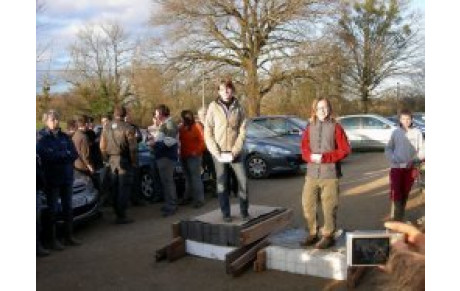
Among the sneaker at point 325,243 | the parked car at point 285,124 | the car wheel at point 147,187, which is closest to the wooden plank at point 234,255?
the sneaker at point 325,243

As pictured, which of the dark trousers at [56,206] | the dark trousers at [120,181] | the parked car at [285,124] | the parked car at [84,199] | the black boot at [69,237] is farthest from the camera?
the parked car at [285,124]

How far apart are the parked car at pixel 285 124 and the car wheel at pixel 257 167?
0.66 meters

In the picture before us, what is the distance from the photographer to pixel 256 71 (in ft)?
23.5

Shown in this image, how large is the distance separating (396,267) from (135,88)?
11.9ft

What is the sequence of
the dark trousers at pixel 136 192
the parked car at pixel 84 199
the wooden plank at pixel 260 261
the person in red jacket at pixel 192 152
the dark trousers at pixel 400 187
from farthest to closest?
1. the dark trousers at pixel 136 192
2. the person in red jacket at pixel 192 152
3. the parked car at pixel 84 199
4. the dark trousers at pixel 400 187
5. the wooden plank at pixel 260 261

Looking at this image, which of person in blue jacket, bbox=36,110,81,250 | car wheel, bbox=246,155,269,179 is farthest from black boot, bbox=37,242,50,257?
car wheel, bbox=246,155,269,179

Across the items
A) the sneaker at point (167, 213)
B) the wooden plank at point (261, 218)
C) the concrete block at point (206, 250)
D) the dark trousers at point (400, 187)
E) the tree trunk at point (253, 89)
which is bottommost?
the concrete block at point (206, 250)

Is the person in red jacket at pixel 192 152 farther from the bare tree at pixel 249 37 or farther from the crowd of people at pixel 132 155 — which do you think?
the bare tree at pixel 249 37

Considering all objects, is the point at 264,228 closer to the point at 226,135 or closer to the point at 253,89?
the point at 226,135

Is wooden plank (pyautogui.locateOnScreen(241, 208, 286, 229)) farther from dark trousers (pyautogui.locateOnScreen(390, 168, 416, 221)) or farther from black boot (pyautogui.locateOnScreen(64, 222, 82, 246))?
black boot (pyautogui.locateOnScreen(64, 222, 82, 246))

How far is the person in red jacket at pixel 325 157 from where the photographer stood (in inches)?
172

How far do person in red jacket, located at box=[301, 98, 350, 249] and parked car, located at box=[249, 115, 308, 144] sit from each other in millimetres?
5255

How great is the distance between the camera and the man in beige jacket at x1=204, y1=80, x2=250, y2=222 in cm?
479
